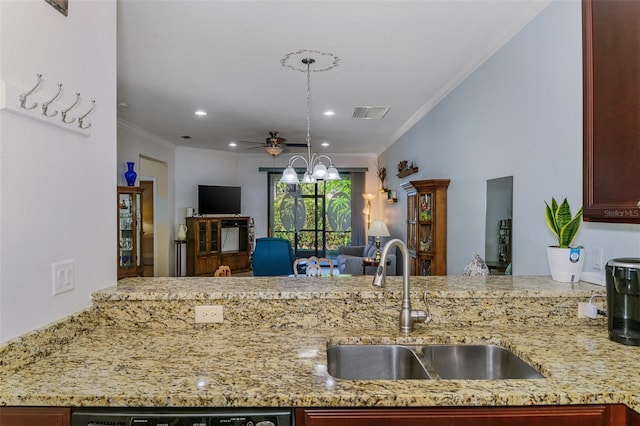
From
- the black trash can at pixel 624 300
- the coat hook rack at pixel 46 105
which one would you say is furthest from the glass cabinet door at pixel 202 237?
the black trash can at pixel 624 300

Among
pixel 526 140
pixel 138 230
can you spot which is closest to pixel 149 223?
pixel 138 230

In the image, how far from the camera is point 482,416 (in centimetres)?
110

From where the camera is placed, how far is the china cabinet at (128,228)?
5031 millimetres

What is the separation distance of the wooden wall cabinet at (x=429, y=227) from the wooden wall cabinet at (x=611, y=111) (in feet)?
7.87

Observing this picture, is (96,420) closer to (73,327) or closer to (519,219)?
(73,327)

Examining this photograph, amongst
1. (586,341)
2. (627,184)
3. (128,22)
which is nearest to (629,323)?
(586,341)

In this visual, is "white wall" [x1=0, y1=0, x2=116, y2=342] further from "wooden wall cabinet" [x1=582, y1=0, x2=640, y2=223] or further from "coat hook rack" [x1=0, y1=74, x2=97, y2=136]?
"wooden wall cabinet" [x1=582, y1=0, x2=640, y2=223]

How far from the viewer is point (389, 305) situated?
65.9 inches

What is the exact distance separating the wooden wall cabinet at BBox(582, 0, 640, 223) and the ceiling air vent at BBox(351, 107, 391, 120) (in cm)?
345

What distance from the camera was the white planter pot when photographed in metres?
1.82

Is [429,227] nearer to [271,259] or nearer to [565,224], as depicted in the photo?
[271,259]

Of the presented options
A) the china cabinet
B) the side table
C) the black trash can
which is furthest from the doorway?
the black trash can

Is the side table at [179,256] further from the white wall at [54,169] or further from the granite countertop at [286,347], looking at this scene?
the white wall at [54,169]

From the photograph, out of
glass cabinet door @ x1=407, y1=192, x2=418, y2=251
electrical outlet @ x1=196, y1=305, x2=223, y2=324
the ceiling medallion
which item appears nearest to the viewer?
electrical outlet @ x1=196, y1=305, x2=223, y2=324
